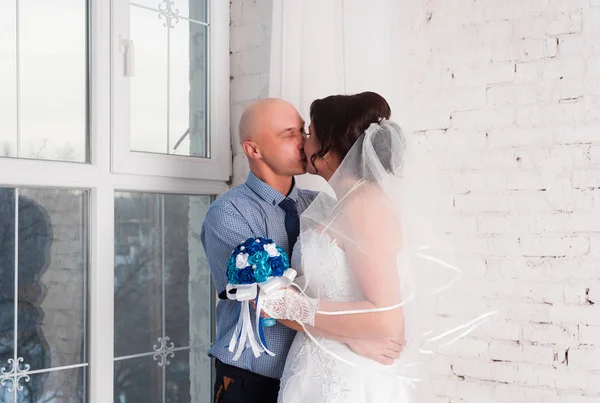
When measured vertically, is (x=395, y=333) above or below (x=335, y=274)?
below

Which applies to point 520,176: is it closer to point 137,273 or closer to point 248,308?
point 248,308

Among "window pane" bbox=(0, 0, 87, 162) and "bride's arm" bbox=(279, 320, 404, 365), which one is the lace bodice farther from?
"window pane" bbox=(0, 0, 87, 162)

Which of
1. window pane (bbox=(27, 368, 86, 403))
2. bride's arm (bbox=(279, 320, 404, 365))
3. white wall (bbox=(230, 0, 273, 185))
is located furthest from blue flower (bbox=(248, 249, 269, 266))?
white wall (bbox=(230, 0, 273, 185))

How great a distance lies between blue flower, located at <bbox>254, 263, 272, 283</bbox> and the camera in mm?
1926

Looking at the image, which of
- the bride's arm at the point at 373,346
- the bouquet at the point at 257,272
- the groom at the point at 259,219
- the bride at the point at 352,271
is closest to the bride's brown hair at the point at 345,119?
the bride at the point at 352,271

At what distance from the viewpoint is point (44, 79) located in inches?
95.7

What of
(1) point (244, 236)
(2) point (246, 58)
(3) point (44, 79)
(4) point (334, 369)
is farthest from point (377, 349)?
(2) point (246, 58)

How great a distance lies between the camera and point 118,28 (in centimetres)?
264

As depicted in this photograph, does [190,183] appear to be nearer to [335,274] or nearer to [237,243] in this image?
[237,243]

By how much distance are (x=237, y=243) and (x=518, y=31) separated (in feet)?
3.72

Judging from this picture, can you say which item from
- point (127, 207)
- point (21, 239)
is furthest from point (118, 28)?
point (21, 239)

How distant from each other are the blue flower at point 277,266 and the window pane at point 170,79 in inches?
39.4

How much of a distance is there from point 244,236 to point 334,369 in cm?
47

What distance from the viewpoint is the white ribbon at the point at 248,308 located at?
1.96 m
